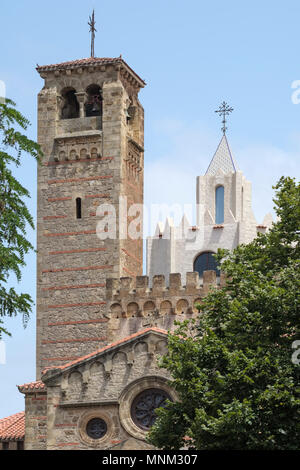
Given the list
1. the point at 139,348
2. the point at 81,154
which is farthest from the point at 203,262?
the point at 139,348

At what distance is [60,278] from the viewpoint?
51.0 metres

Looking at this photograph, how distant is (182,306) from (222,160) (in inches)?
392

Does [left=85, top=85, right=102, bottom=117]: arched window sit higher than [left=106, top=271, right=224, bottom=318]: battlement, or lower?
higher

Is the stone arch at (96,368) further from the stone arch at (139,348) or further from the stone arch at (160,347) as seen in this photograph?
the stone arch at (160,347)

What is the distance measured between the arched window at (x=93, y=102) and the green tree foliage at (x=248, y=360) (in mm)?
19281

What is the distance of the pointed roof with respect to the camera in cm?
5606

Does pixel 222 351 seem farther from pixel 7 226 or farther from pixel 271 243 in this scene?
pixel 7 226

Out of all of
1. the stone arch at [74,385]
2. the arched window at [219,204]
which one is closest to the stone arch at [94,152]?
the arched window at [219,204]

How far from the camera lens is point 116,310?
163 feet

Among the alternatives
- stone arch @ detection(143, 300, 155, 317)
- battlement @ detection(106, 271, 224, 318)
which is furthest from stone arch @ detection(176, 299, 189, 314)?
stone arch @ detection(143, 300, 155, 317)

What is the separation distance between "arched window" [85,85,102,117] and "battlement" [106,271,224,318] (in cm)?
820

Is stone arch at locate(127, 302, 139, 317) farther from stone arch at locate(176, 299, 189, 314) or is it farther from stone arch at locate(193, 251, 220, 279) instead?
stone arch at locate(193, 251, 220, 279)
